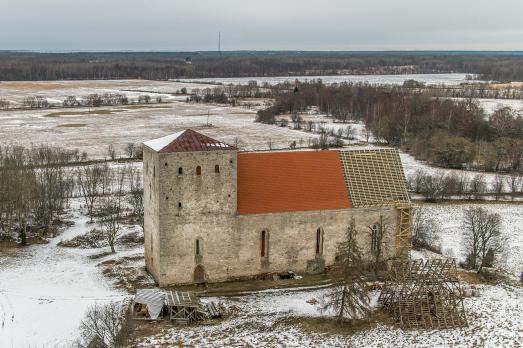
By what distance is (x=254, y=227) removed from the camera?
36.1 m

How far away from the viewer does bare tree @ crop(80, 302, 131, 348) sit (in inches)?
1009

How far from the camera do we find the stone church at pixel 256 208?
114 feet

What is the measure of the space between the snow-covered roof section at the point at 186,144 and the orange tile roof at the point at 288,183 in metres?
2.68

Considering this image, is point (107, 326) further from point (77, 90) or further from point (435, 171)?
point (77, 90)

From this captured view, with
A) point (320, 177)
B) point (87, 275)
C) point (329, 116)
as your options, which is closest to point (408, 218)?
point (320, 177)

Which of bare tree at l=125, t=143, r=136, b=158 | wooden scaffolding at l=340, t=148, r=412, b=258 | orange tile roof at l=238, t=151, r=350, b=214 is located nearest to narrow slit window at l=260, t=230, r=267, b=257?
orange tile roof at l=238, t=151, r=350, b=214

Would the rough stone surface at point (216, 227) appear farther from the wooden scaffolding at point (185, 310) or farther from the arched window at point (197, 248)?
the wooden scaffolding at point (185, 310)

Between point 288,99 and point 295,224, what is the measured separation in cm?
9155

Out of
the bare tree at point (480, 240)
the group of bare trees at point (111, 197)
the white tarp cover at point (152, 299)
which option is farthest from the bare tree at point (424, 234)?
the group of bare trees at point (111, 197)

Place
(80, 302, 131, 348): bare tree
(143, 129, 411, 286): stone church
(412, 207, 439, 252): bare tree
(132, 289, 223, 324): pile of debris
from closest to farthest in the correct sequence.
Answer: (80, 302, 131, 348): bare tree
(132, 289, 223, 324): pile of debris
(143, 129, 411, 286): stone church
(412, 207, 439, 252): bare tree

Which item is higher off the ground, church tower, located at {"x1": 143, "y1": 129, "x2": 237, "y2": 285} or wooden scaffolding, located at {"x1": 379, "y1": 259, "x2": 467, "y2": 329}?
church tower, located at {"x1": 143, "y1": 129, "x2": 237, "y2": 285}

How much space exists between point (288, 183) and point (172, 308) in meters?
11.2

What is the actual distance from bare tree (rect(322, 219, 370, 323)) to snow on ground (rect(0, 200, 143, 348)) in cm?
1243

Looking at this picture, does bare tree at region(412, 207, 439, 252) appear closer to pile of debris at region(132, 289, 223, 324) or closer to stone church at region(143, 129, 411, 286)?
stone church at region(143, 129, 411, 286)
